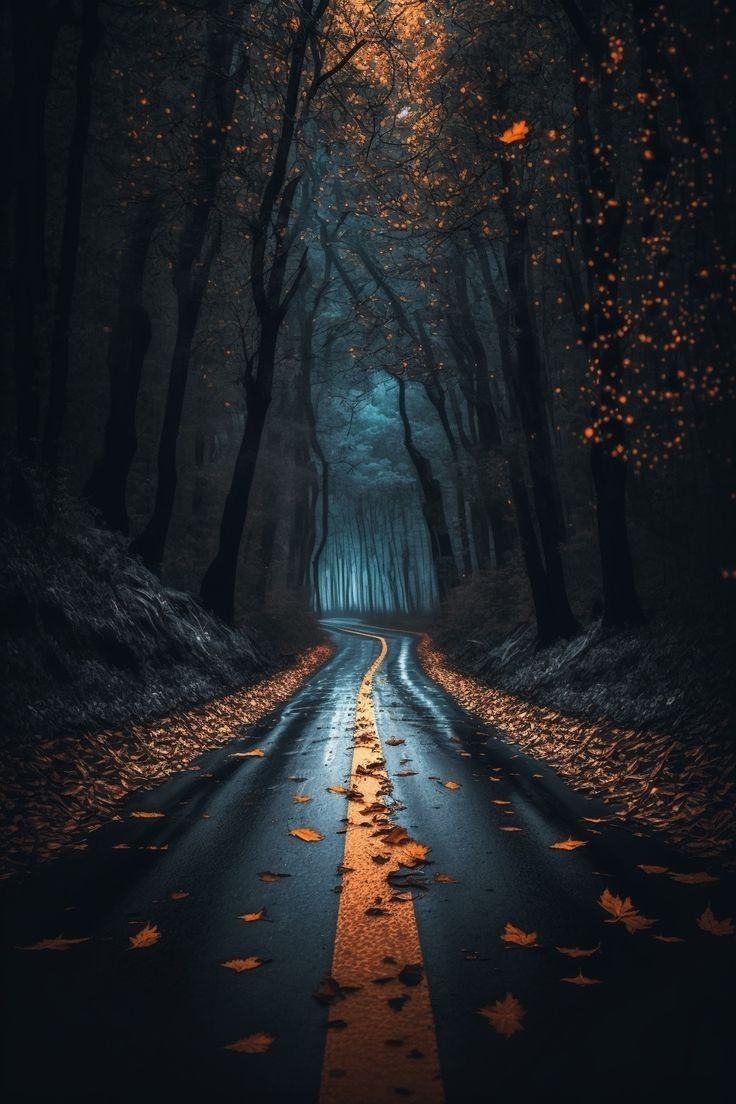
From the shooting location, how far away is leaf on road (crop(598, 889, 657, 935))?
3.07 m

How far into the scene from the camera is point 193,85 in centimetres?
1395

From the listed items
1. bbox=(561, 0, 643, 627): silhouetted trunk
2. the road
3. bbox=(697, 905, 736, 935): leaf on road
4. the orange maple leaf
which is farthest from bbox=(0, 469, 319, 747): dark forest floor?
the orange maple leaf

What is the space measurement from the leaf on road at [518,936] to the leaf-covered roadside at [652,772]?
1.67 m

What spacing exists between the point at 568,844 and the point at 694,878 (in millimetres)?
770

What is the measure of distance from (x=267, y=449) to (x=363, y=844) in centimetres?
2362

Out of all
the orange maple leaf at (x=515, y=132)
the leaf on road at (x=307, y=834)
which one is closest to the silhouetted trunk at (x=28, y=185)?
the orange maple leaf at (x=515, y=132)

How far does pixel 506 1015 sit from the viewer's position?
93.4 inches

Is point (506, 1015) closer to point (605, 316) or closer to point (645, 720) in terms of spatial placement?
point (645, 720)

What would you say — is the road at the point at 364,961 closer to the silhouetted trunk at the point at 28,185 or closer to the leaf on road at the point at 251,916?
the leaf on road at the point at 251,916

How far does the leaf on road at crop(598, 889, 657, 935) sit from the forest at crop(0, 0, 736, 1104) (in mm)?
398

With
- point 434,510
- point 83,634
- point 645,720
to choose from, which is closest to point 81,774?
point 83,634

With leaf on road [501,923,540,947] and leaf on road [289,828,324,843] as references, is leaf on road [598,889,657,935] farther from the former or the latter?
leaf on road [289,828,324,843]

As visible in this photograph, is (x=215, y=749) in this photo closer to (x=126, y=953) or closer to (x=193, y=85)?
(x=126, y=953)

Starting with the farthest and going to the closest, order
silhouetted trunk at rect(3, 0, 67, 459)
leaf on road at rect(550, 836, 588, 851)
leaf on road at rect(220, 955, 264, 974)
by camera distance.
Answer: silhouetted trunk at rect(3, 0, 67, 459) → leaf on road at rect(550, 836, 588, 851) → leaf on road at rect(220, 955, 264, 974)
